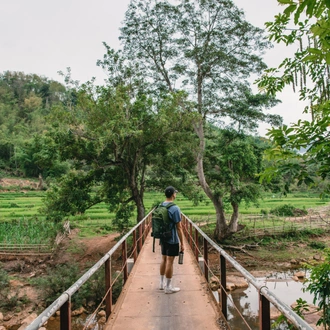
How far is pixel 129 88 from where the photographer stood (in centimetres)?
1579

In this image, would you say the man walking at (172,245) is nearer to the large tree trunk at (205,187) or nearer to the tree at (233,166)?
the large tree trunk at (205,187)

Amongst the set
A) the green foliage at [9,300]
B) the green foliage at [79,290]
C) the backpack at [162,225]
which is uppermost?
the backpack at [162,225]

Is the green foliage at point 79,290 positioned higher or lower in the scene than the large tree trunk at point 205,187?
lower

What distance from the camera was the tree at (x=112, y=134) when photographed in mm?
14305

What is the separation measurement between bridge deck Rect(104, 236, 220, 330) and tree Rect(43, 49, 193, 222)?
833 centimetres

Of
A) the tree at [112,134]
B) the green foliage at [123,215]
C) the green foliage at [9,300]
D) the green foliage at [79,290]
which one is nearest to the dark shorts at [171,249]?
the green foliage at [79,290]

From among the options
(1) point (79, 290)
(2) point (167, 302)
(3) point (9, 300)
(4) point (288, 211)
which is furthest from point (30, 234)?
(4) point (288, 211)

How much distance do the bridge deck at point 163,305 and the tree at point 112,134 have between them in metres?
8.33

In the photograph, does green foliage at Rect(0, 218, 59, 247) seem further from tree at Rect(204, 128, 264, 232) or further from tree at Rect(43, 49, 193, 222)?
tree at Rect(204, 128, 264, 232)

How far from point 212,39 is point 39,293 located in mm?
15925

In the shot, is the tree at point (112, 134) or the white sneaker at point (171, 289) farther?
the tree at point (112, 134)

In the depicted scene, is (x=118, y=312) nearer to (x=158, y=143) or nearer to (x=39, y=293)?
(x=39, y=293)

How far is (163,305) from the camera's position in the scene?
14.0 feet

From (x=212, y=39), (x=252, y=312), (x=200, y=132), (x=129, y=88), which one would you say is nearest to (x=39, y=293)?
(x=252, y=312)
